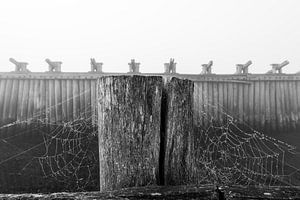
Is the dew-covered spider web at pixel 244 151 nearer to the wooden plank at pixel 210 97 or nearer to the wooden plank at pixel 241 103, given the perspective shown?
the wooden plank at pixel 210 97

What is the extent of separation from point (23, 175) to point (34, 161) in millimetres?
595

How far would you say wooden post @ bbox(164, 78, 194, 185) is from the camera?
1685mm

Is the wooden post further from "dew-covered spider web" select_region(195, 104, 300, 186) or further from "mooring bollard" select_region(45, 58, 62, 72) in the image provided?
"mooring bollard" select_region(45, 58, 62, 72)

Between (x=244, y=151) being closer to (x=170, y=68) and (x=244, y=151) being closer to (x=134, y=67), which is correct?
(x=170, y=68)

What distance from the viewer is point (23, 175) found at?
26.6 feet

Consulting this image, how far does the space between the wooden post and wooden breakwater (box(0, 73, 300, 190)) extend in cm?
749

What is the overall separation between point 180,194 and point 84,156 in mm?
7180

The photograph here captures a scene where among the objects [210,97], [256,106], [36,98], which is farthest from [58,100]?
[256,106]

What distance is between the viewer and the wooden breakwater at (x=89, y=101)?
9406 millimetres

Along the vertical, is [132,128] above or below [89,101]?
below

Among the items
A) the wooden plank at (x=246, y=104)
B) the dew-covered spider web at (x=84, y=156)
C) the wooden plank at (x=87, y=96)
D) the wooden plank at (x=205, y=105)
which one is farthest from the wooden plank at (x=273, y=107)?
the wooden plank at (x=87, y=96)

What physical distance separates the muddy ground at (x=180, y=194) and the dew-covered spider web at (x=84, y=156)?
601 cm

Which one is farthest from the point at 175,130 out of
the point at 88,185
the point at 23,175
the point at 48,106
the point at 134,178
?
the point at 48,106

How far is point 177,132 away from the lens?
5.56 feet
